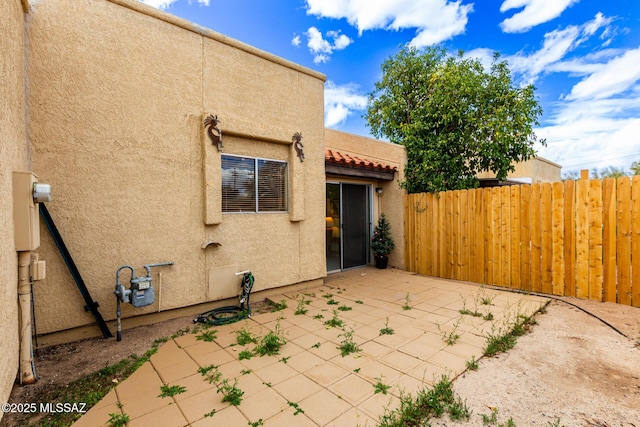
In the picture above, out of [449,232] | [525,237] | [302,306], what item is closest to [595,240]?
[525,237]

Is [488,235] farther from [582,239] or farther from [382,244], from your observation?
[382,244]

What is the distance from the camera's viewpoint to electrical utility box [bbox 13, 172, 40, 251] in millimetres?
2820

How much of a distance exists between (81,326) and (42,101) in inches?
124

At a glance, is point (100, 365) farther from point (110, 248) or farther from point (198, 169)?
point (198, 169)

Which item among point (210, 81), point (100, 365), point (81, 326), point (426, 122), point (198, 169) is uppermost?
point (426, 122)

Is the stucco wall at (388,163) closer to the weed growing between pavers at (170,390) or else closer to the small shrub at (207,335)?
the small shrub at (207,335)

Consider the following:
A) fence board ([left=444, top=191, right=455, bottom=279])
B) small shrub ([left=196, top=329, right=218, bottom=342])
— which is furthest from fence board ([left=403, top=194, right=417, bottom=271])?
small shrub ([left=196, top=329, right=218, bottom=342])

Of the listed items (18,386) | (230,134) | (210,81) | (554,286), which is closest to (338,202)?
(230,134)

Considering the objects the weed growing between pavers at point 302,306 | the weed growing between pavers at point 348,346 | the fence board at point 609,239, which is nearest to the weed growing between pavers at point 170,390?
the weed growing between pavers at point 348,346

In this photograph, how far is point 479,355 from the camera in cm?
338

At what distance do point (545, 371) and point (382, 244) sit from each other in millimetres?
5653

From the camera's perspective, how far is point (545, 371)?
10.1 feet

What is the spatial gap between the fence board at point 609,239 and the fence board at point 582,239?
0.23 m

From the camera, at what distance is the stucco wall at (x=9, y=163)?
7.73 feet
